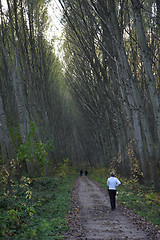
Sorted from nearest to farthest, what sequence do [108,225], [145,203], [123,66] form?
1. [108,225]
2. [145,203]
3. [123,66]

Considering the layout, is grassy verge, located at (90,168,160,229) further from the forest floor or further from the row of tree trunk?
the row of tree trunk

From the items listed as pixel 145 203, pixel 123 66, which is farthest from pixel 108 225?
pixel 123 66

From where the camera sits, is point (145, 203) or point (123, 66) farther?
point (123, 66)

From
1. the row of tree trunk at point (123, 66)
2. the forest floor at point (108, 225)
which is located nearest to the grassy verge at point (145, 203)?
the forest floor at point (108, 225)

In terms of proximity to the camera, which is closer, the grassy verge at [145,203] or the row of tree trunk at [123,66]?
the grassy verge at [145,203]

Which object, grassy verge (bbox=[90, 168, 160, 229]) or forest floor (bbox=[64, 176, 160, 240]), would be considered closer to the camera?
forest floor (bbox=[64, 176, 160, 240])

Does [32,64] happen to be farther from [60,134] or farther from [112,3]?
[60,134]

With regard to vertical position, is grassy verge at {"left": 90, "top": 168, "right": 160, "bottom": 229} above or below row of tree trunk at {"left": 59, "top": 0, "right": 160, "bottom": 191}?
below

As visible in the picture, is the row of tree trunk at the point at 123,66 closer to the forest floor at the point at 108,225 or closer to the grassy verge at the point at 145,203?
the grassy verge at the point at 145,203

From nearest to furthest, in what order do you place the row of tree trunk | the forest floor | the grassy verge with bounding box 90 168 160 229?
the forest floor → the grassy verge with bounding box 90 168 160 229 → the row of tree trunk

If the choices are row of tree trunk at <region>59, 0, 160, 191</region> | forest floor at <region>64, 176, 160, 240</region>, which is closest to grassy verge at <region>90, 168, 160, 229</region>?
forest floor at <region>64, 176, 160, 240</region>

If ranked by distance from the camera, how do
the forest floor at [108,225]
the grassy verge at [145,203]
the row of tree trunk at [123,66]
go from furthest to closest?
the row of tree trunk at [123,66], the grassy verge at [145,203], the forest floor at [108,225]

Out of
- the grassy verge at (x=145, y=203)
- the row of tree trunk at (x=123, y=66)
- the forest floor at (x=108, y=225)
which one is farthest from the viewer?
the row of tree trunk at (x=123, y=66)

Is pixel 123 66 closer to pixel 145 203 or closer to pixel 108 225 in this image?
pixel 145 203
